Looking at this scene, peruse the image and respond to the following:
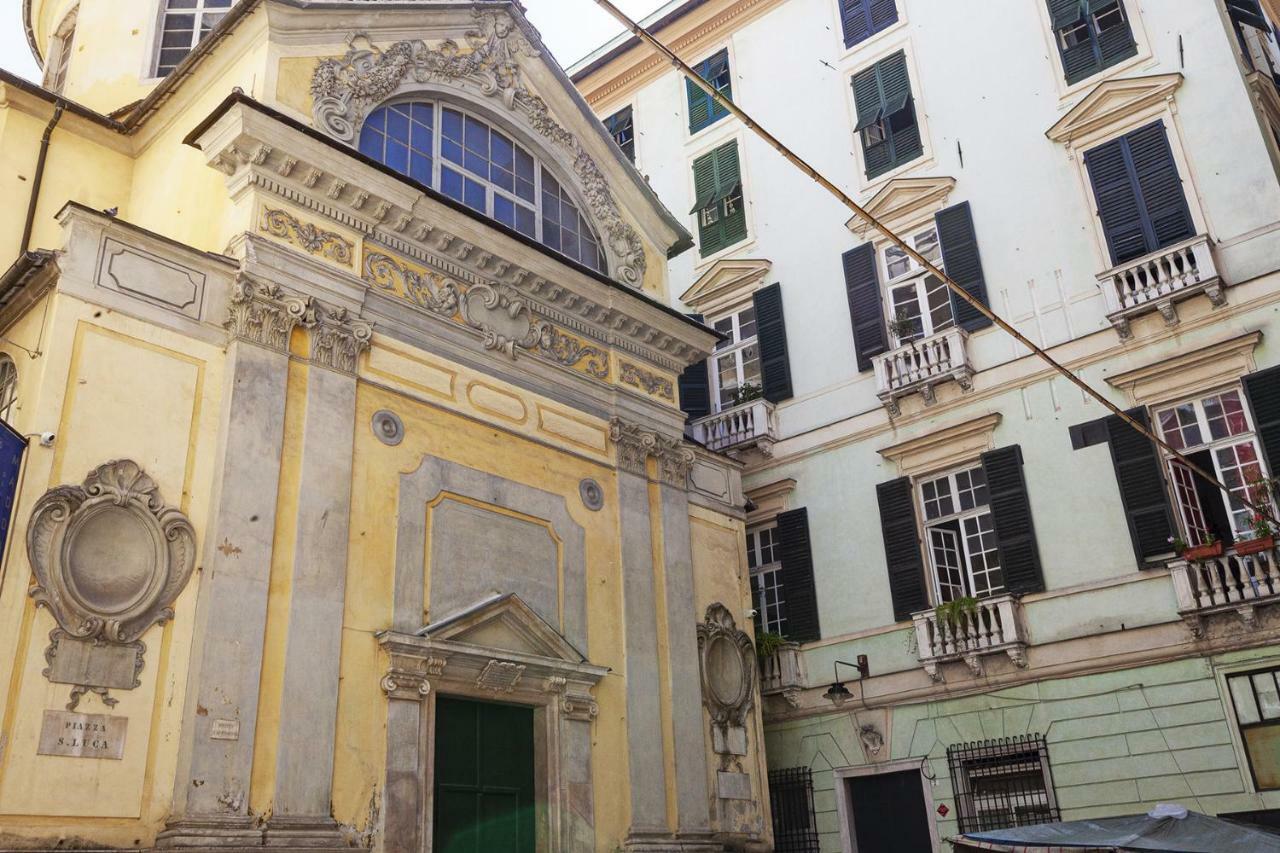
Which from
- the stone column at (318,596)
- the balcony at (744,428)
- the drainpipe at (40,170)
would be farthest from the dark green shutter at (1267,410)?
the drainpipe at (40,170)

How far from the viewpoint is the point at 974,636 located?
1467cm

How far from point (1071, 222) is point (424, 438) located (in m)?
9.50

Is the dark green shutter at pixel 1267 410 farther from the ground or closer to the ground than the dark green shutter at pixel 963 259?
closer to the ground

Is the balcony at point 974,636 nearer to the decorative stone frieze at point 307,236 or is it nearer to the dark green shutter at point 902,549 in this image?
the dark green shutter at point 902,549

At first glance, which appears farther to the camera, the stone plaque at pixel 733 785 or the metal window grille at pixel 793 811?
the metal window grille at pixel 793 811

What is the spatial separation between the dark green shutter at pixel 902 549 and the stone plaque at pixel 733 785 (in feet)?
10.7

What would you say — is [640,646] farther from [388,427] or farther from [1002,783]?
[1002,783]

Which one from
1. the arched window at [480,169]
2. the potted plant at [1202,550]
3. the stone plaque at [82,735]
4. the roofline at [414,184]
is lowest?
the stone plaque at [82,735]

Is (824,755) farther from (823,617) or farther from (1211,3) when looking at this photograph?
(1211,3)

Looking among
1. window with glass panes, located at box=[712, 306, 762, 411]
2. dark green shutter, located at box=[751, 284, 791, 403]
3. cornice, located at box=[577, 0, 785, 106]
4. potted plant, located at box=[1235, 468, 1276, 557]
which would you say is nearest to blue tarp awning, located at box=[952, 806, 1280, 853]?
potted plant, located at box=[1235, 468, 1276, 557]

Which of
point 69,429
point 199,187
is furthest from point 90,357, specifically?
point 199,187

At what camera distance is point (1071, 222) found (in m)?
15.6

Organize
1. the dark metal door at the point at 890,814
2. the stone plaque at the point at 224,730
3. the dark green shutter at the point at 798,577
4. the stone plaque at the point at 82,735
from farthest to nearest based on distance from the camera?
the dark green shutter at the point at 798,577 < the dark metal door at the point at 890,814 < the stone plaque at the point at 224,730 < the stone plaque at the point at 82,735

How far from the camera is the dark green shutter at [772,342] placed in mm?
18094
